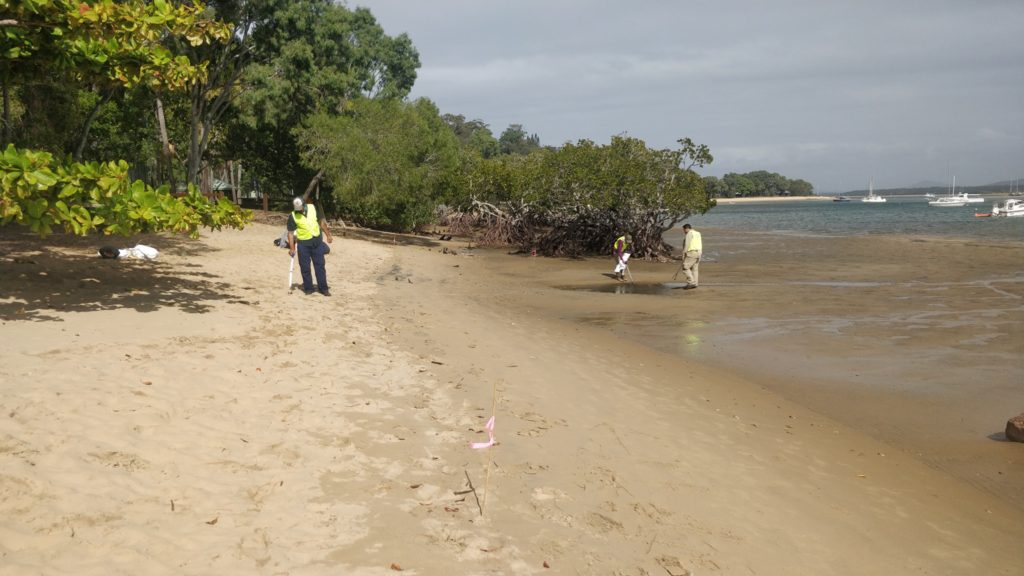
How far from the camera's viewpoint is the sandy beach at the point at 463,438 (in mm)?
3953

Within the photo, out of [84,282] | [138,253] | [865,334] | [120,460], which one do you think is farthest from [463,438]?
[138,253]

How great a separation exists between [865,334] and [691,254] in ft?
20.7

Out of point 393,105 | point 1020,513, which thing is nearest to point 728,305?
point 1020,513

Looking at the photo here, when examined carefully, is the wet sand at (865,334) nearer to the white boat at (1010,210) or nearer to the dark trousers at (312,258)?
the dark trousers at (312,258)

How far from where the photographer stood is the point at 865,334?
1204cm

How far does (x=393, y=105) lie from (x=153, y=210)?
77.3 ft

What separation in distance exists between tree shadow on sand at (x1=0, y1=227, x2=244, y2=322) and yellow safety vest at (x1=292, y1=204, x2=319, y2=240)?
→ 4.50 ft

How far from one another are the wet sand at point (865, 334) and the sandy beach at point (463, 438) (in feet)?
0.20

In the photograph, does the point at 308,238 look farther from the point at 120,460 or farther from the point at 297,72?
the point at 297,72

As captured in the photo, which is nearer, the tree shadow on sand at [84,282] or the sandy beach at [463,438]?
the sandy beach at [463,438]

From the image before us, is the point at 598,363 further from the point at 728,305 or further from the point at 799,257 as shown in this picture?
the point at 799,257

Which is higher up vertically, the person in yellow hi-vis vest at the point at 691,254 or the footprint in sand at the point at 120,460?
the person in yellow hi-vis vest at the point at 691,254

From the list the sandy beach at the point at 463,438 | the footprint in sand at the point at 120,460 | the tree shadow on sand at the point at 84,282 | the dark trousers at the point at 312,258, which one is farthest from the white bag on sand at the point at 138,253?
the footprint in sand at the point at 120,460

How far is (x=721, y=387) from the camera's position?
8.56m
